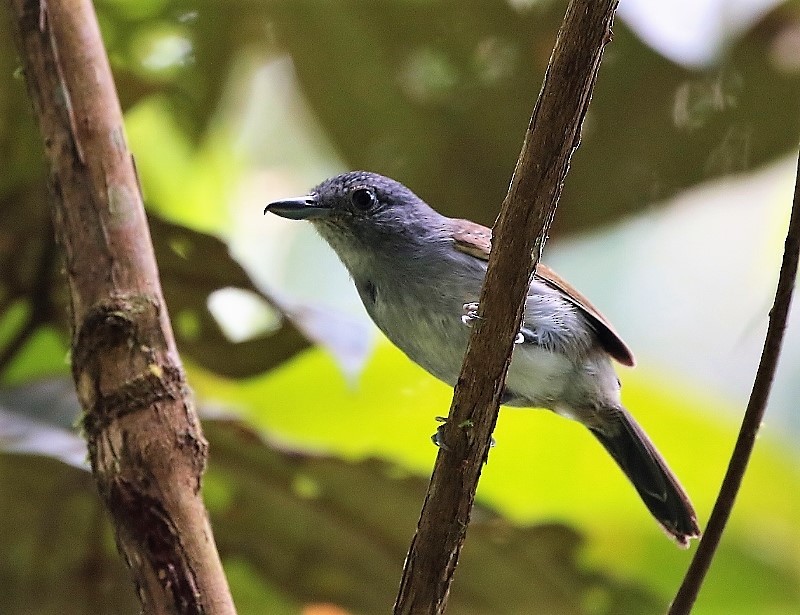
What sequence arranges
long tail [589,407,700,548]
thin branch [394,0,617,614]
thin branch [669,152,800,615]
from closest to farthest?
thin branch [394,0,617,614], thin branch [669,152,800,615], long tail [589,407,700,548]

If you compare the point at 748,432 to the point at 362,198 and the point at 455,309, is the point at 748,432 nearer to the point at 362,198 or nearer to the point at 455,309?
the point at 455,309

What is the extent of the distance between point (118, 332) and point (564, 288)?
2.51 ft

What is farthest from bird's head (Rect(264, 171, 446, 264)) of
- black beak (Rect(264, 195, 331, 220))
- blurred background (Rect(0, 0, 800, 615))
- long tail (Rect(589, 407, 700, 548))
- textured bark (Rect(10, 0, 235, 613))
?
long tail (Rect(589, 407, 700, 548))

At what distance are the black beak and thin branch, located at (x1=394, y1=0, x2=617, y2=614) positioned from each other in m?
0.67

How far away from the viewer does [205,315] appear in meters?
1.84

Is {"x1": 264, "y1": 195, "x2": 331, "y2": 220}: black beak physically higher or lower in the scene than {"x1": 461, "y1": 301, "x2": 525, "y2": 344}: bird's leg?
higher

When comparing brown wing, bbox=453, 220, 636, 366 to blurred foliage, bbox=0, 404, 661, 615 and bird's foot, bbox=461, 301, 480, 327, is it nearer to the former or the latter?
bird's foot, bbox=461, 301, 480, 327

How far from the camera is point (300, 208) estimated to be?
5.16ft

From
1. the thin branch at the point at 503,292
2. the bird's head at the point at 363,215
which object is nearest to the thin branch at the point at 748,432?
the thin branch at the point at 503,292

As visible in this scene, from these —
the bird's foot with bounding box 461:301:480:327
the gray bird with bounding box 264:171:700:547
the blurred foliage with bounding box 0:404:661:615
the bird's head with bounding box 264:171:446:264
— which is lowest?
the blurred foliage with bounding box 0:404:661:615

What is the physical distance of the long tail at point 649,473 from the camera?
1.59 meters

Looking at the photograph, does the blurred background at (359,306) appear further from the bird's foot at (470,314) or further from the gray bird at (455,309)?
the bird's foot at (470,314)

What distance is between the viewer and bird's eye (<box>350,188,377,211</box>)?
5.34 feet

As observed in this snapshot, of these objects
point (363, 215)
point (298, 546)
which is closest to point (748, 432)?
point (363, 215)
